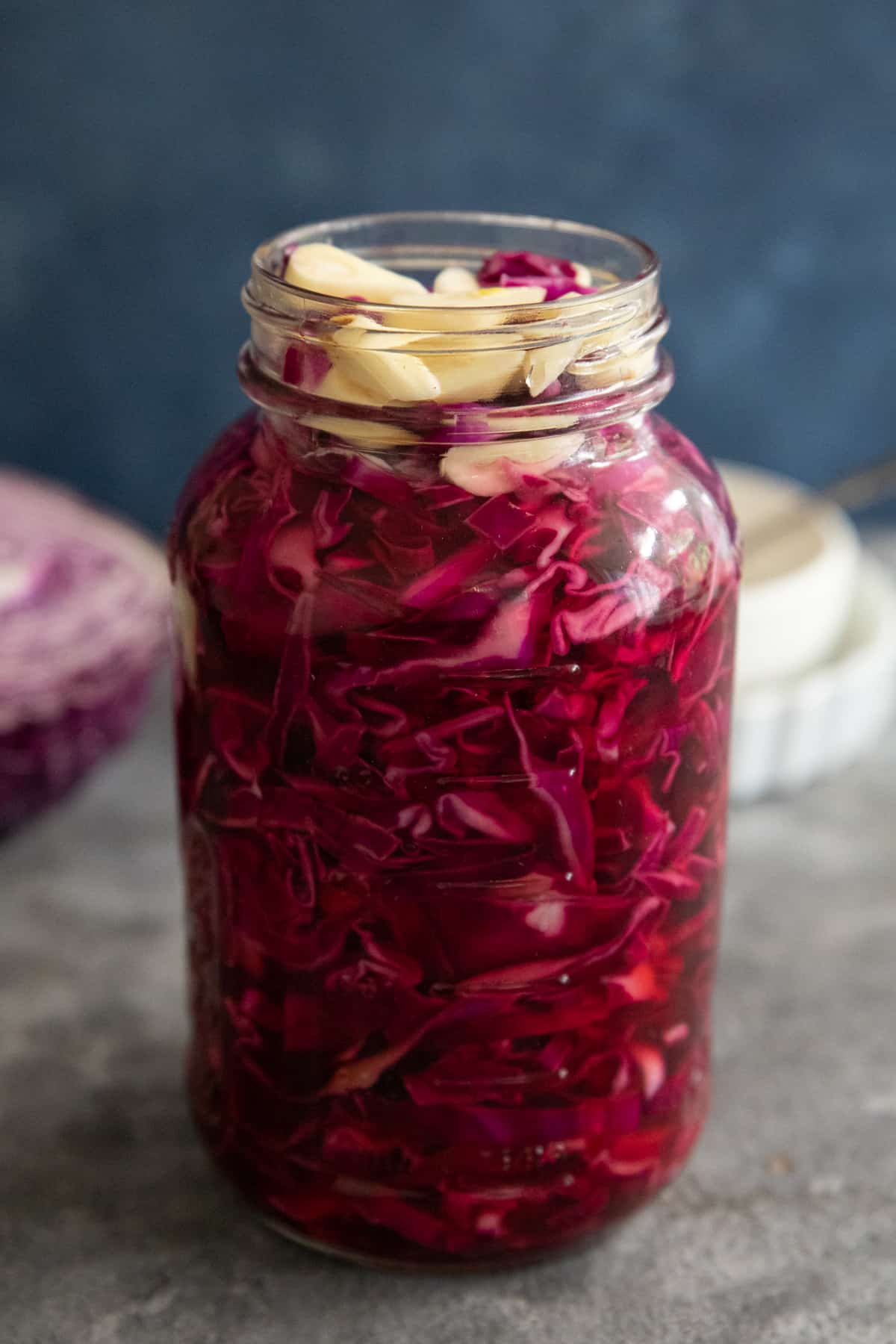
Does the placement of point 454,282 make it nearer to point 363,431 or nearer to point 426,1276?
point 363,431

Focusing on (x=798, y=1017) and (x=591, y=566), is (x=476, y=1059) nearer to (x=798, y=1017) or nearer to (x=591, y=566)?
(x=591, y=566)

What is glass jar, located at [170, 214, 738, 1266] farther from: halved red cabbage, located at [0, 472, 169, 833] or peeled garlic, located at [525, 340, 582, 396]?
halved red cabbage, located at [0, 472, 169, 833]

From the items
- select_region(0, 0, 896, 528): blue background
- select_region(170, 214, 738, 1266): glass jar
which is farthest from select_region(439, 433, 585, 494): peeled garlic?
select_region(0, 0, 896, 528): blue background

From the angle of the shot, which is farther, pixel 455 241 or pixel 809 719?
pixel 809 719

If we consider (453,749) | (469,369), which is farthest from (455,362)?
(453,749)

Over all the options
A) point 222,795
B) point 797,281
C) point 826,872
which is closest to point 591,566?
point 222,795

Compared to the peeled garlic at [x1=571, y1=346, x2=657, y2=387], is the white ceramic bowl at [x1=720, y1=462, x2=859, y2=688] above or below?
below
